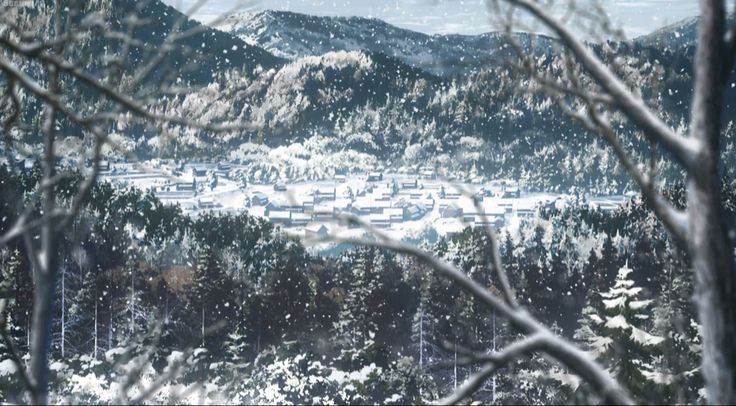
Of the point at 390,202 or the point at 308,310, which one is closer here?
the point at 308,310

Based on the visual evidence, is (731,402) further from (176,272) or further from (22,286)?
(176,272)

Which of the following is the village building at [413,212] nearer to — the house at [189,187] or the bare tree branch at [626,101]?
the house at [189,187]

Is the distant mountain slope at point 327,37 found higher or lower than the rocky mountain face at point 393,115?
higher

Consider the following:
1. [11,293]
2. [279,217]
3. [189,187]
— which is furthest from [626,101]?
[189,187]

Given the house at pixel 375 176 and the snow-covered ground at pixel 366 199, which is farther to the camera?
the house at pixel 375 176

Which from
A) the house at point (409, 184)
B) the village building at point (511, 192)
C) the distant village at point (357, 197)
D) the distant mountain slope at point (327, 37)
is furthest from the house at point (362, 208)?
the distant mountain slope at point (327, 37)

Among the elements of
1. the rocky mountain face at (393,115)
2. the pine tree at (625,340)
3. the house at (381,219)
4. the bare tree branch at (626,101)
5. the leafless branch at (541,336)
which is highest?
the rocky mountain face at (393,115)

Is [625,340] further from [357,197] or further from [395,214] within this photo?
[357,197]
